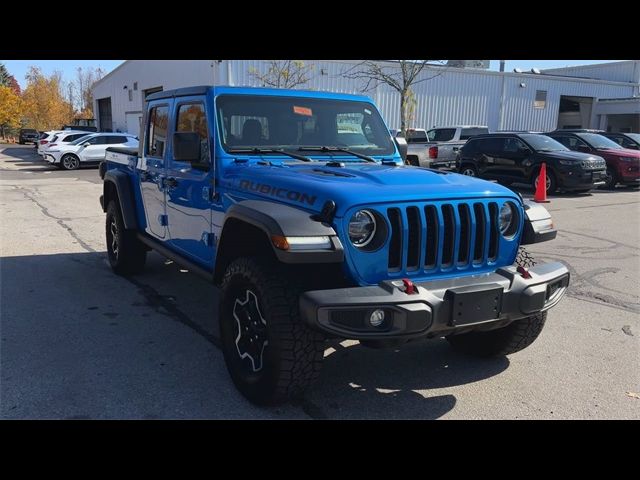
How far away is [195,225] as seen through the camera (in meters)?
4.41

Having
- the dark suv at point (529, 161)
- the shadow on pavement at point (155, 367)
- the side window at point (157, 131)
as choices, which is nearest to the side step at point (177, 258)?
the shadow on pavement at point (155, 367)

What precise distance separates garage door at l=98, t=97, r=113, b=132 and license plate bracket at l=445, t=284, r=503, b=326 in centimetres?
4998

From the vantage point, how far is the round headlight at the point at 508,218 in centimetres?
351

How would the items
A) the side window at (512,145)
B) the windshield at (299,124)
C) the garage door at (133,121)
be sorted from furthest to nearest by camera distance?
the garage door at (133,121)
the side window at (512,145)
the windshield at (299,124)

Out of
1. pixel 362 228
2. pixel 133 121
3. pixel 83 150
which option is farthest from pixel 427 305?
pixel 133 121

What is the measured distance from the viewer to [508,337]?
3.86 meters

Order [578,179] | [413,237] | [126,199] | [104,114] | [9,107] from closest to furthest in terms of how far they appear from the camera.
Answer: [413,237] → [126,199] → [578,179] → [104,114] → [9,107]

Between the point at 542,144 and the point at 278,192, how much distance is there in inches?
520

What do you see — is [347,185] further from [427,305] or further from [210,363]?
[210,363]

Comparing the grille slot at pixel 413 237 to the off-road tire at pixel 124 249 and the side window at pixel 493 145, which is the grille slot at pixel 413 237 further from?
the side window at pixel 493 145
